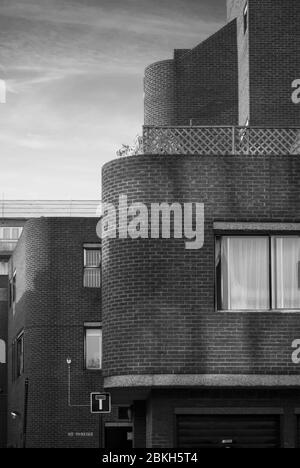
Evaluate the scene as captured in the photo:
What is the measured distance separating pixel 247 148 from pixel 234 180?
0.92 m

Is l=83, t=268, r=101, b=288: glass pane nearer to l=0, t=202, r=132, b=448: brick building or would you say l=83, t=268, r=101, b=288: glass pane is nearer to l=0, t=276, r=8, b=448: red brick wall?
l=0, t=202, r=132, b=448: brick building

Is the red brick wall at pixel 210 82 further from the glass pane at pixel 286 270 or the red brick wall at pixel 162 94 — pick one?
the glass pane at pixel 286 270

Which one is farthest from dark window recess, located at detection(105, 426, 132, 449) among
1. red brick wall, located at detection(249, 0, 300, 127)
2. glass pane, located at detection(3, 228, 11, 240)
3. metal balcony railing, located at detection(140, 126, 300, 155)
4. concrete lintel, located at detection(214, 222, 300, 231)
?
glass pane, located at detection(3, 228, 11, 240)

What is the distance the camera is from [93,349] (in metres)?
45.8

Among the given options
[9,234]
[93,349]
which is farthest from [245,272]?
[9,234]

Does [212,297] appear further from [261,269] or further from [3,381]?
[3,381]

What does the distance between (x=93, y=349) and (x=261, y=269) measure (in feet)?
72.2

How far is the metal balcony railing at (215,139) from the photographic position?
2512 cm

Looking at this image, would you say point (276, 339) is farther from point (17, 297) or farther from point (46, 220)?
point (17, 297)

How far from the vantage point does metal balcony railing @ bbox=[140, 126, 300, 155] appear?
82.4ft

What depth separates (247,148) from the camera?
25.0m

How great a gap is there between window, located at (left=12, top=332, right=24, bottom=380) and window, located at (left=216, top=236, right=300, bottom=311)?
1005 inches

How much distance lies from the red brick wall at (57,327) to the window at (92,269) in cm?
22

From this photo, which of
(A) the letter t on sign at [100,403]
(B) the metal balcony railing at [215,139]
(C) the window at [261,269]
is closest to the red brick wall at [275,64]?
(B) the metal balcony railing at [215,139]
